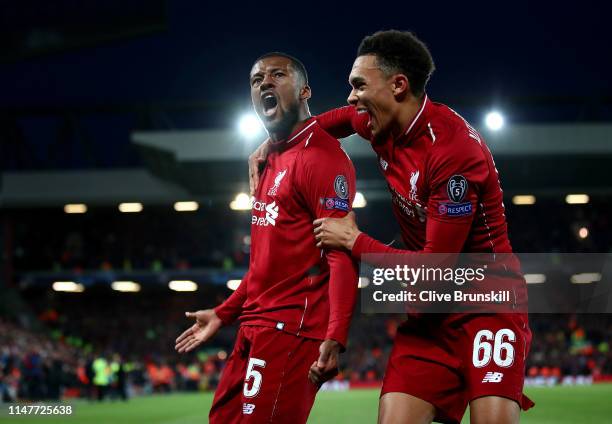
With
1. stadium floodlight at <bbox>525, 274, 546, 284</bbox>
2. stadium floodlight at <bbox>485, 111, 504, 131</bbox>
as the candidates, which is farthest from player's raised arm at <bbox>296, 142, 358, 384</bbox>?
stadium floodlight at <bbox>485, 111, 504, 131</bbox>

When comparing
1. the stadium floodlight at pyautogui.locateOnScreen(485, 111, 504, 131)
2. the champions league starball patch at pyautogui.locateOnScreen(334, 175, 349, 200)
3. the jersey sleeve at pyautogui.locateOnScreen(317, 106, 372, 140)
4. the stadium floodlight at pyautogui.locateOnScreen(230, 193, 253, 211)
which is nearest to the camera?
the champions league starball patch at pyautogui.locateOnScreen(334, 175, 349, 200)

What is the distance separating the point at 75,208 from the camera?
121ft

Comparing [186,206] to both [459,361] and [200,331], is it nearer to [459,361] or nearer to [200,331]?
[200,331]

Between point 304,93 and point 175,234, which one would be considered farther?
point 175,234

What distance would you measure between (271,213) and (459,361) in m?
1.26

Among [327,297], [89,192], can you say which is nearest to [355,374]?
[89,192]

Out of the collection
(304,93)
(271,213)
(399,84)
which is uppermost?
(304,93)

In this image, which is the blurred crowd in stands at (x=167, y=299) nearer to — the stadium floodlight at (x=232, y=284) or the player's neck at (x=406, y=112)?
the stadium floodlight at (x=232, y=284)

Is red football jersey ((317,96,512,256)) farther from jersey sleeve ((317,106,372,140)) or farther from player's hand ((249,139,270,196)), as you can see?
player's hand ((249,139,270,196))

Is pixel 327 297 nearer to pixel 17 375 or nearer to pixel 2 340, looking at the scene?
pixel 17 375

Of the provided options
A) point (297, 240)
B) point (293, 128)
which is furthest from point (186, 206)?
point (297, 240)

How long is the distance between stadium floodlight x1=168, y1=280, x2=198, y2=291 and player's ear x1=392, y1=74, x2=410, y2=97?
112 feet

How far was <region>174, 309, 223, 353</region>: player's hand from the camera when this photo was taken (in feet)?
16.1

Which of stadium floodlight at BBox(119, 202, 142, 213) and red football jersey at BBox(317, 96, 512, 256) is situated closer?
red football jersey at BBox(317, 96, 512, 256)
